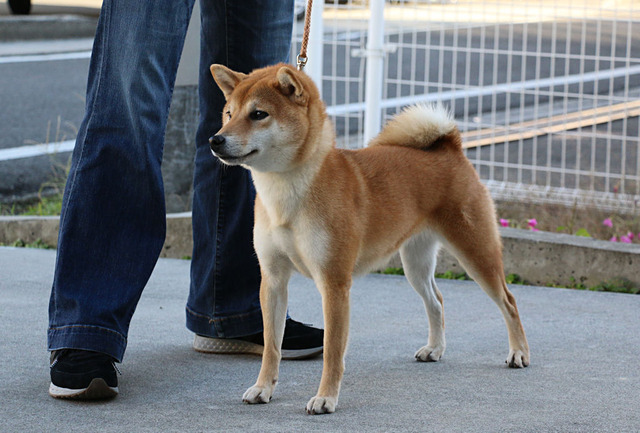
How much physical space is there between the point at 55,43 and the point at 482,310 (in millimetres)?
9925

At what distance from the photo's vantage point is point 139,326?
3.59m

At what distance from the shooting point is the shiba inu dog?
266 centimetres

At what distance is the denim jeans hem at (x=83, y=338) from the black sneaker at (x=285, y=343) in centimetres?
58

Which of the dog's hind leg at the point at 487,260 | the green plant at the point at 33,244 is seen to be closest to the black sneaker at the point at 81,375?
the dog's hind leg at the point at 487,260

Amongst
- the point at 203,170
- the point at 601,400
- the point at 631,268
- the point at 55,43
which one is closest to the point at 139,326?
the point at 203,170

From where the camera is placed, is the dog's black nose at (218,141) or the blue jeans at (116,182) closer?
the dog's black nose at (218,141)

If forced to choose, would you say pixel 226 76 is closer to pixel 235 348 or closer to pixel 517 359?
pixel 235 348

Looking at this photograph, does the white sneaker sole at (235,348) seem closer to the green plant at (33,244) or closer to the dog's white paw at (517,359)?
the dog's white paw at (517,359)

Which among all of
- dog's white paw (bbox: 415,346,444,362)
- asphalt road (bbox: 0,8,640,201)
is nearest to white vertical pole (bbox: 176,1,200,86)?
asphalt road (bbox: 0,8,640,201)

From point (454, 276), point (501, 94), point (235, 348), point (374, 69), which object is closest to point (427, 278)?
point (235, 348)

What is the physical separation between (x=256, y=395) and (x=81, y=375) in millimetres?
498

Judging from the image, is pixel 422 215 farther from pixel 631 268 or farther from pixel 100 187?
pixel 631 268

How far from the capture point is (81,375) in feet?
8.65

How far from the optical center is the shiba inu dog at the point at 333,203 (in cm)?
266
